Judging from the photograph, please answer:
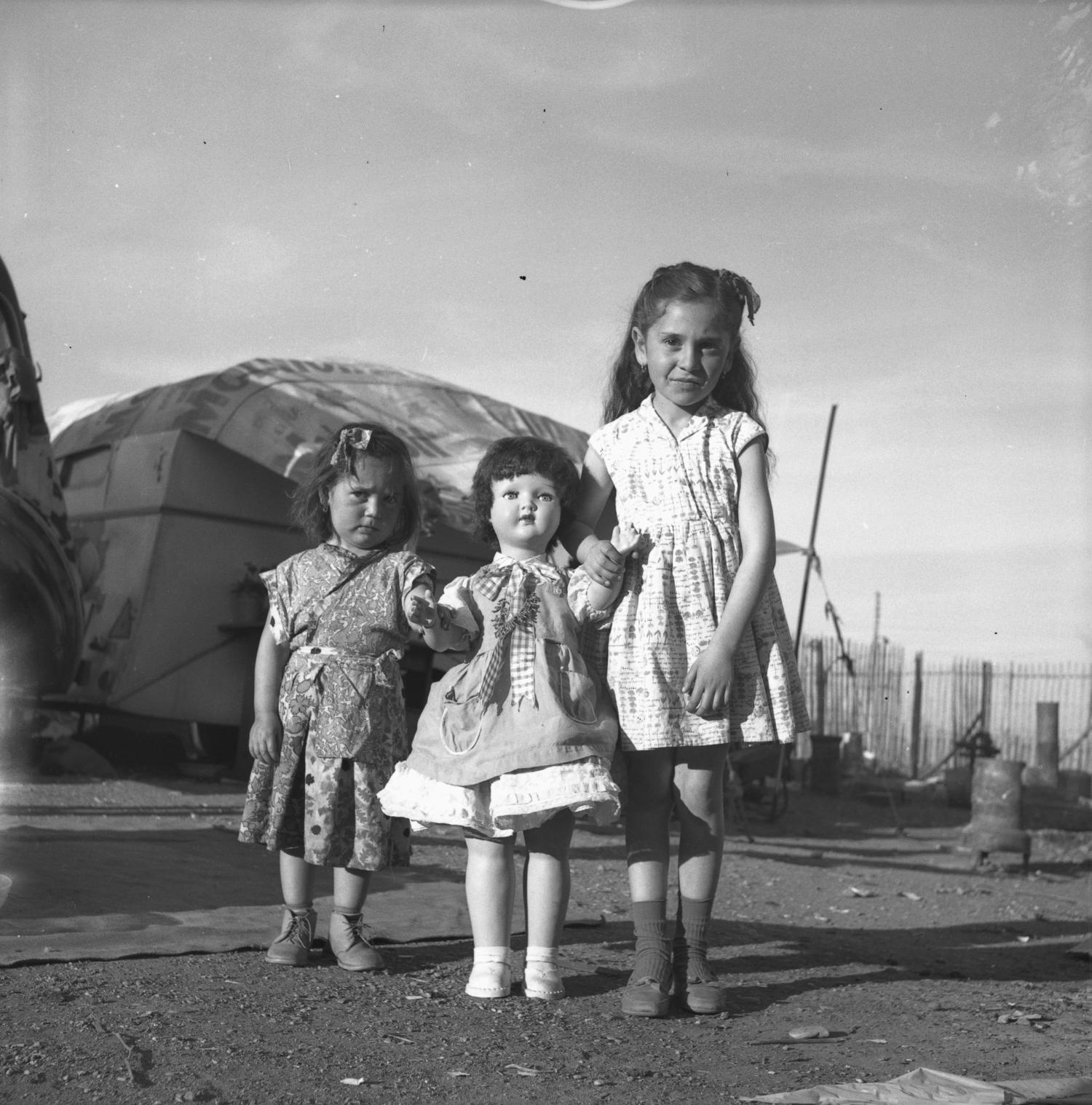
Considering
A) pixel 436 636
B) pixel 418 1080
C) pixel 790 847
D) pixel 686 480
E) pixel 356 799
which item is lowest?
pixel 790 847

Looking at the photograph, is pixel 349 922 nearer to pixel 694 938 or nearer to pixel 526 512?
pixel 694 938

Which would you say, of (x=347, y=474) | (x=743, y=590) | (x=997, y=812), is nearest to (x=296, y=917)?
(x=347, y=474)

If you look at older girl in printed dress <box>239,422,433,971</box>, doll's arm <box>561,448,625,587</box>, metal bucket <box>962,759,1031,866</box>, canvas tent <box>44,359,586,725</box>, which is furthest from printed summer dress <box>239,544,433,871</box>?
metal bucket <box>962,759,1031,866</box>

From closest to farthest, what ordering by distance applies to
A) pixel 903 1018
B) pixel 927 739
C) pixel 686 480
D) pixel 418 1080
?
pixel 418 1080 < pixel 903 1018 < pixel 686 480 < pixel 927 739

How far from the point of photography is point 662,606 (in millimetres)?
2707

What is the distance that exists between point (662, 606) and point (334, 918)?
3.55 ft

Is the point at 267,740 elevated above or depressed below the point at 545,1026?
above

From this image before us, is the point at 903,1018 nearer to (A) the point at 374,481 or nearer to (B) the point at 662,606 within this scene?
(B) the point at 662,606

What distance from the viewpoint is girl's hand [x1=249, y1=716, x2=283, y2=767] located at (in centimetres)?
296

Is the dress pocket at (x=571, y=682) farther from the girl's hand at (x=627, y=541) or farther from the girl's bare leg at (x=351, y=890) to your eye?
the girl's bare leg at (x=351, y=890)

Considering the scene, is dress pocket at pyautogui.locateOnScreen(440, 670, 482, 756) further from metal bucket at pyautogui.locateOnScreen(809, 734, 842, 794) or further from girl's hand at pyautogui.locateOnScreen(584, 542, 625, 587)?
metal bucket at pyautogui.locateOnScreen(809, 734, 842, 794)

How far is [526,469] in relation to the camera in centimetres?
279

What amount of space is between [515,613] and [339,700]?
0.53 meters

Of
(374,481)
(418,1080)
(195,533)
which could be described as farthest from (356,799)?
(195,533)
